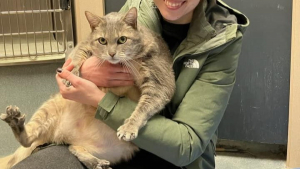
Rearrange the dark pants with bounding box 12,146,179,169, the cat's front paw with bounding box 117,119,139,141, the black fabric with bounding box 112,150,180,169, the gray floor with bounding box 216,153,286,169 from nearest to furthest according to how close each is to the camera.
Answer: the cat's front paw with bounding box 117,119,139,141, the dark pants with bounding box 12,146,179,169, the black fabric with bounding box 112,150,180,169, the gray floor with bounding box 216,153,286,169

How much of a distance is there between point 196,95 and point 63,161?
469 mm

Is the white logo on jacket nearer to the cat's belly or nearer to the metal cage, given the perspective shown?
the cat's belly

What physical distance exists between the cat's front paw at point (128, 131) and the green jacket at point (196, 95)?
1.6 inches

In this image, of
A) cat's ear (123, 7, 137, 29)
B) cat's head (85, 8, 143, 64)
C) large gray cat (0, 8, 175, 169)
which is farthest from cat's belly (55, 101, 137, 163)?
cat's ear (123, 7, 137, 29)

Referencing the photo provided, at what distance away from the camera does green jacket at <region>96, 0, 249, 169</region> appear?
1138mm

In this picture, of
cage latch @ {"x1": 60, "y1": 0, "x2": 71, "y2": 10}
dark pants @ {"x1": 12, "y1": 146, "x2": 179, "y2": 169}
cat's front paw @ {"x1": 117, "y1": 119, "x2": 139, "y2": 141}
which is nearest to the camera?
cat's front paw @ {"x1": 117, "y1": 119, "x2": 139, "y2": 141}

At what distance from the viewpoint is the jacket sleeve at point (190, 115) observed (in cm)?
113

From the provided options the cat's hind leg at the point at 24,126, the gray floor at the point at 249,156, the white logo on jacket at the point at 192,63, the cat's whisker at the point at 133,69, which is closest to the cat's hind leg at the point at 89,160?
the cat's hind leg at the point at 24,126

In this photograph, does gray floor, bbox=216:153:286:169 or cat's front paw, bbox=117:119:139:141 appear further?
gray floor, bbox=216:153:286:169

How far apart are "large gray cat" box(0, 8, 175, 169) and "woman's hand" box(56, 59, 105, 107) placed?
3 cm

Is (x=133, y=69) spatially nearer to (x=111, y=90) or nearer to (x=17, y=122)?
(x=111, y=90)

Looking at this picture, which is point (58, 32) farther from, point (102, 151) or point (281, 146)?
point (281, 146)

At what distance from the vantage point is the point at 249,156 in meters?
2.22

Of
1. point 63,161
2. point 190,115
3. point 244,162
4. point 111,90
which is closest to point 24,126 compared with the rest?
point 63,161
